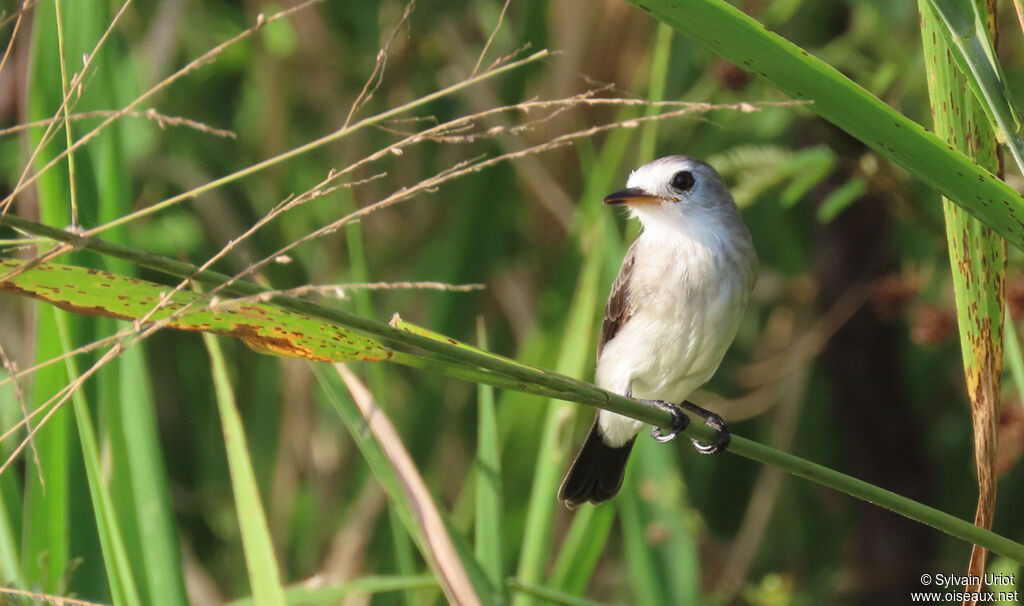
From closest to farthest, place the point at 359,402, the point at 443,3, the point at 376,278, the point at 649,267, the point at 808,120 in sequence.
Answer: the point at 359,402 < the point at 649,267 < the point at 443,3 < the point at 808,120 < the point at 376,278

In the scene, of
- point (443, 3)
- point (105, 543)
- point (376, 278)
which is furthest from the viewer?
point (376, 278)

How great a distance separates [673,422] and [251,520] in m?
0.75

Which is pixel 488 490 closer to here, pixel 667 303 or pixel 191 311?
pixel 667 303

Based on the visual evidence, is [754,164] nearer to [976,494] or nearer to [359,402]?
[359,402]

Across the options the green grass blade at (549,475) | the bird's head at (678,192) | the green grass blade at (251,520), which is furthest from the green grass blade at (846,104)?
the bird's head at (678,192)

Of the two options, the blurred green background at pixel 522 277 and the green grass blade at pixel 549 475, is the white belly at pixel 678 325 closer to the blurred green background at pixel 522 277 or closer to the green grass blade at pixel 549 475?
the green grass blade at pixel 549 475

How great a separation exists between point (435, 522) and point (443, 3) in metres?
1.50

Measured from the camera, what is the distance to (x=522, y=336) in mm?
3959

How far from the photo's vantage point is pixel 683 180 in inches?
108

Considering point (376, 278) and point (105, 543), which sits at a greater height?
point (376, 278)

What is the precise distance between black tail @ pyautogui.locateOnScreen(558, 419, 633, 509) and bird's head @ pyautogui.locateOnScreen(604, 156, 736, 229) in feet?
1.83

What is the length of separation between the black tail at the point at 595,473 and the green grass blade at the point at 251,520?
0.95m

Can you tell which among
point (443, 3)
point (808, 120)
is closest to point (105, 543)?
point (443, 3)
